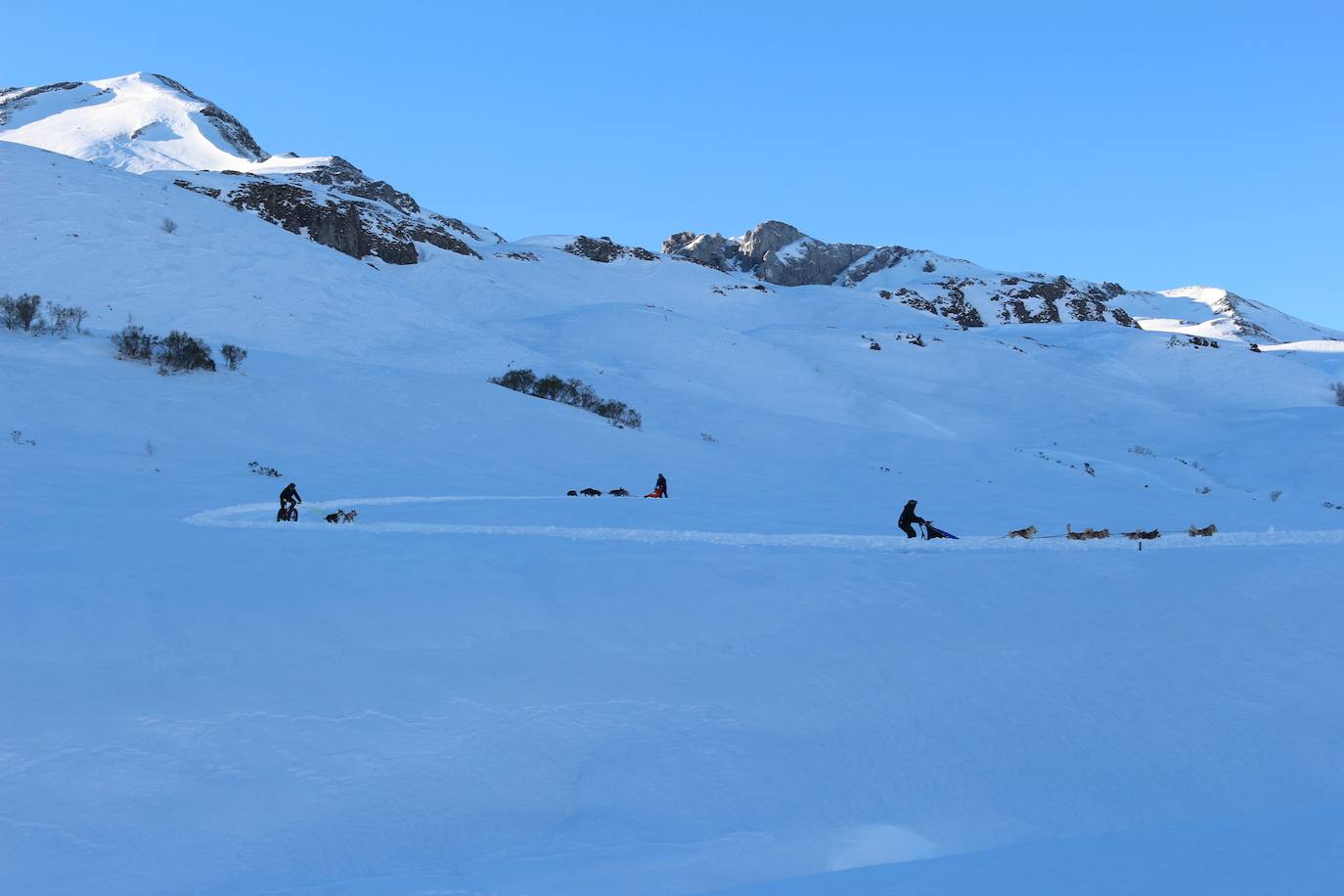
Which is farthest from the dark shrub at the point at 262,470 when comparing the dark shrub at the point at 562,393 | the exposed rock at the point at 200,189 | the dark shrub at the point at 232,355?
the exposed rock at the point at 200,189

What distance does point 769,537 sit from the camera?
14891 millimetres

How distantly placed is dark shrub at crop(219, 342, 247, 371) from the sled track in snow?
12.4 m

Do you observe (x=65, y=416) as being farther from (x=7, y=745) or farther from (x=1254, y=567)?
(x=1254, y=567)

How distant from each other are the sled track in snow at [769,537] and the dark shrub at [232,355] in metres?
12.4

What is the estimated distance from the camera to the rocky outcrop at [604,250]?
81000mm

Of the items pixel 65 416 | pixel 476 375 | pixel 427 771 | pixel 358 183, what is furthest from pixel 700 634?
pixel 358 183

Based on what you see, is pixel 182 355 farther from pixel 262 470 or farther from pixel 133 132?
pixel 133 132

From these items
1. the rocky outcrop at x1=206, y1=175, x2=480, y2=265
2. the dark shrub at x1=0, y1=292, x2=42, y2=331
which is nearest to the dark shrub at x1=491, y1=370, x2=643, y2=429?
the dark shrub at x1=0, y1=292, x2=42, y2=331

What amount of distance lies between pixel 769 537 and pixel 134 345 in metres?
20.1

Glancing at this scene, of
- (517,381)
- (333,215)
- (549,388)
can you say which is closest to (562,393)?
(549,388)

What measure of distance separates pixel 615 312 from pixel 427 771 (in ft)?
151

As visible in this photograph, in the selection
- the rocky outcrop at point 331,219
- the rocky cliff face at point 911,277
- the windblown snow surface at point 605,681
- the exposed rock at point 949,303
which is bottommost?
the windblown snow surface at point 605,681

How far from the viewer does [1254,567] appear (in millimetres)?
12320

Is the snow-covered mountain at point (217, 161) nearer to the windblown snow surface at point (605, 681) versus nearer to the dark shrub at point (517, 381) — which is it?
the dark shrub at point (517, 381)
